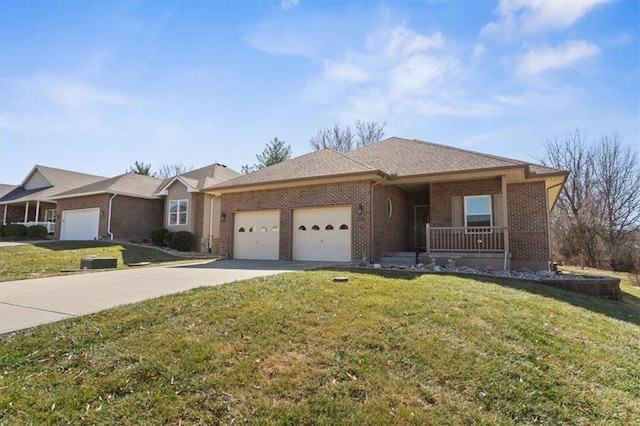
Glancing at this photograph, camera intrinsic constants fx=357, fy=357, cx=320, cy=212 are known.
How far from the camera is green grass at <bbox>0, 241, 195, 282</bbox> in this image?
465 inches

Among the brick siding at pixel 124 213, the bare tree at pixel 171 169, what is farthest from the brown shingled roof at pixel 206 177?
the bare tree at pixel 171 169

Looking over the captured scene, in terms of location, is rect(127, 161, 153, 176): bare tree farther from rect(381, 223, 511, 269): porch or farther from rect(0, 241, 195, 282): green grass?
rect(381, 223, 511, 269): porch

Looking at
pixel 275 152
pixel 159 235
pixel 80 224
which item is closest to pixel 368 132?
pixel 275 152

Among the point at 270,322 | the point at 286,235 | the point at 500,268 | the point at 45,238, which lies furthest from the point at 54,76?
the point at 45,238

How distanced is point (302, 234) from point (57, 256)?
10.4m

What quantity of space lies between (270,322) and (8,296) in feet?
20.7

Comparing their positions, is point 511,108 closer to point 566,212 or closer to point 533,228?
point 533,228

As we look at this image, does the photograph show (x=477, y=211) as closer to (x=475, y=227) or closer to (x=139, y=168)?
(x=475, y=227)

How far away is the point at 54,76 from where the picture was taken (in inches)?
388

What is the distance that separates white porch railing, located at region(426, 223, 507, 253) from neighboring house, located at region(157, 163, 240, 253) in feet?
43.7

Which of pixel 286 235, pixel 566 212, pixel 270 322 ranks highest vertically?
pixel 566 212

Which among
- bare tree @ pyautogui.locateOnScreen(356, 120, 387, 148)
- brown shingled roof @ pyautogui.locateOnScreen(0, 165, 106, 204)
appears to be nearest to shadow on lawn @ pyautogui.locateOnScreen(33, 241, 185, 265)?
brown shingled roof @ pyautogui.locateOnScreen(0, 165, 106, 204)

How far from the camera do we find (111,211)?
70.9 ft

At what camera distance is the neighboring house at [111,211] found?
854 inches
